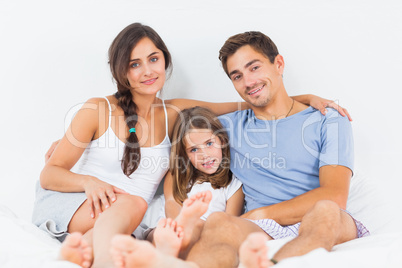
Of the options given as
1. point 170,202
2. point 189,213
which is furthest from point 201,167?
point 189,213

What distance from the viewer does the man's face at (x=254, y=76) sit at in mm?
1812

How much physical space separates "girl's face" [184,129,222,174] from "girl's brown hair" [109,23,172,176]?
0.71 ft

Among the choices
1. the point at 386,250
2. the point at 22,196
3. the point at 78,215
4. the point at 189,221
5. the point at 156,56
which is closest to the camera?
the point at 386,250

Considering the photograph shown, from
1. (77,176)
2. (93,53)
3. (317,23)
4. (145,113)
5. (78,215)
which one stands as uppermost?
(317,23)

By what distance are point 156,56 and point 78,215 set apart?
0.70 meters

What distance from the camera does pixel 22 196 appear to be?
2.16 metres

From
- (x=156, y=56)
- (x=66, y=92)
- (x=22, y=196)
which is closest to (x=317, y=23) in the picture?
(x=156, y=56)

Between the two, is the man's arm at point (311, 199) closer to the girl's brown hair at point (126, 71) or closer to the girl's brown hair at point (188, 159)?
the girl's brown hair at point (188, 159)

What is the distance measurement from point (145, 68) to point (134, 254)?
0.96 meters

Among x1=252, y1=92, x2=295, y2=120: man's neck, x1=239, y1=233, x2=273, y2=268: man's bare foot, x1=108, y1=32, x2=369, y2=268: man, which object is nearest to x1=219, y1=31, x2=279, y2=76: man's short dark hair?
x1=108, y1=32, x2=369, y2=268: man

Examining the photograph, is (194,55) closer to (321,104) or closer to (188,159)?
(188,159)

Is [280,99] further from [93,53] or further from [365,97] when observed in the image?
[93,53]

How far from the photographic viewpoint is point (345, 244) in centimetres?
140

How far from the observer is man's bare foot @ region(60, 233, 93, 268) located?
111cm
